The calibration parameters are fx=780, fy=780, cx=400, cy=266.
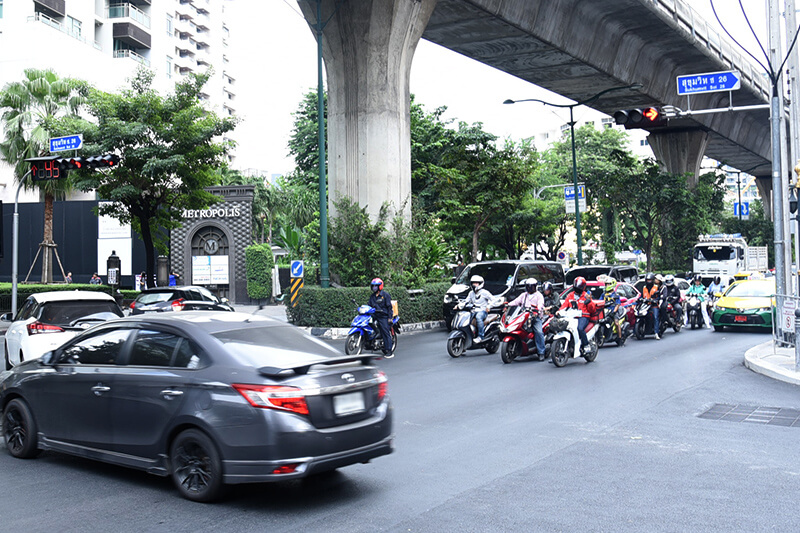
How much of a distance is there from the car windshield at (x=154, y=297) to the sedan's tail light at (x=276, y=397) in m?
13.8

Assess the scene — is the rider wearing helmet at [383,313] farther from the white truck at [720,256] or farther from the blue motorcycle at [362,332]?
the white truck at [720,256]

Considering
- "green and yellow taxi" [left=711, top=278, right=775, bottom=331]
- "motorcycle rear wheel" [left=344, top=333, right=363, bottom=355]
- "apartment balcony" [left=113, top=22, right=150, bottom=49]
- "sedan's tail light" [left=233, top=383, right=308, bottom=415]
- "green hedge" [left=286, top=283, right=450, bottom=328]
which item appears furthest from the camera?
"apartment balcony" [left=113, top=22, right=150, bottom=49]

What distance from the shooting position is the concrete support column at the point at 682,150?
51469 millimetres

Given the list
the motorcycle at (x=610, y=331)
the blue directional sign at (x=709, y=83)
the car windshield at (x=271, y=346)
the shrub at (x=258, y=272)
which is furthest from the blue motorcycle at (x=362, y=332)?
the shrub at (x=258, y=272)

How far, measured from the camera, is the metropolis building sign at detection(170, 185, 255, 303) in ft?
130

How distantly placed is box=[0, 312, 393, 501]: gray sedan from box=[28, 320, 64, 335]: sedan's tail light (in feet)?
19.2

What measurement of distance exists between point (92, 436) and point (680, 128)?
165 ft

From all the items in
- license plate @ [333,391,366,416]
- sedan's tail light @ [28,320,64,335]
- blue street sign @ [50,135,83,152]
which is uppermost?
blue street sign @ [50,135,83,152]

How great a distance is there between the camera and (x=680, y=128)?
51.2 meters

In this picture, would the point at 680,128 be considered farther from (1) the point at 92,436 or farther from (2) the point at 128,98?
(1) the point at 92,436

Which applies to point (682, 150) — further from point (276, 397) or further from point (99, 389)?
point (276, 397)

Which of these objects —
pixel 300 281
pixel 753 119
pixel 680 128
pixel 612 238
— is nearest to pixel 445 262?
pixel 300 281

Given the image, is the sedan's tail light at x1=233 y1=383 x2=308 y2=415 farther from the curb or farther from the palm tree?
the palm tree

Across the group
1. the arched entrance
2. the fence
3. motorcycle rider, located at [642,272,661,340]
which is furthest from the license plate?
the arched entrance
